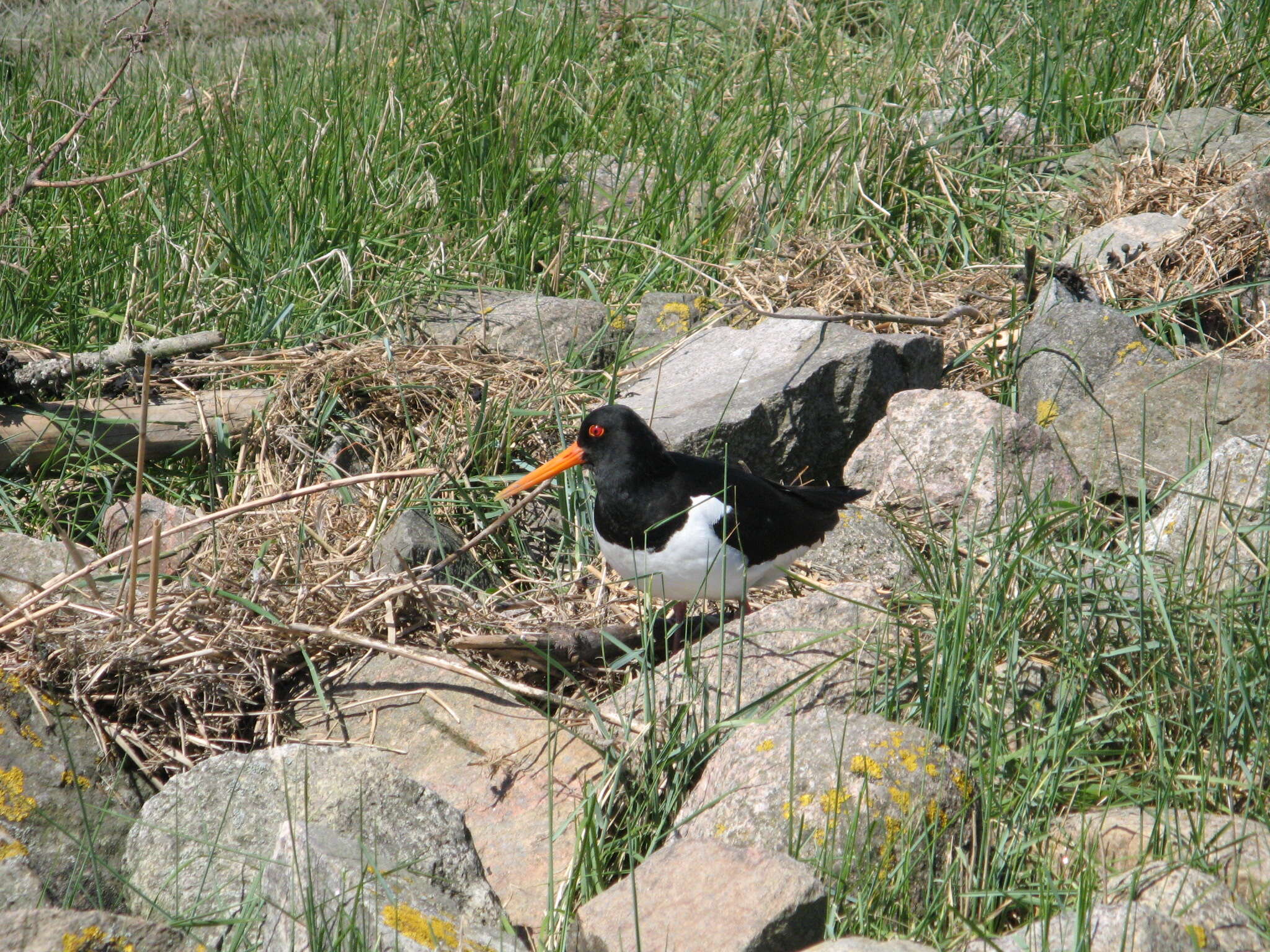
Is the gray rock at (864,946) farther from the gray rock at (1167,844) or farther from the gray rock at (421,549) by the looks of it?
the gray rock at (421,549)

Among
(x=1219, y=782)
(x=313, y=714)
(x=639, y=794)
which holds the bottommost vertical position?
(x=313, y=714)

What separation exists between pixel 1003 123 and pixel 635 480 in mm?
3253

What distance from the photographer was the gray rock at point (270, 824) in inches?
87.6

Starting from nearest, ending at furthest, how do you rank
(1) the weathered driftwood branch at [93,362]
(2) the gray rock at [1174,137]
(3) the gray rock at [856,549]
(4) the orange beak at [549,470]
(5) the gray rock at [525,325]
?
(4) the orange beak at [549,470] → (3) the gray rock at [856,549] → (1) the weathered driftwood branch at [93,362] → (5) the gray rock at [525,325] → (2) the gray rock at [1174,137]

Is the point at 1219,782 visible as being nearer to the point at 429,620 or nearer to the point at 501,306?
the point at 429,620

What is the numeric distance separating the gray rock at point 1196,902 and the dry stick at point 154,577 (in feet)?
6.71

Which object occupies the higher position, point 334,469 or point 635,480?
point 635,480

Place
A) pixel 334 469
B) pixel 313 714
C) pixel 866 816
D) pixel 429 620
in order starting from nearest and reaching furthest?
1. pixel 866 816
2. pixel 313 714
3. pixel 429 620
4. pixel 334 469

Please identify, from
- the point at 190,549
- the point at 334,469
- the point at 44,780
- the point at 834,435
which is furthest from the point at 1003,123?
the point at 44,780

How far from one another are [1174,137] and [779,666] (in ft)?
13.2

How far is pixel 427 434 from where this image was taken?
3.98 m

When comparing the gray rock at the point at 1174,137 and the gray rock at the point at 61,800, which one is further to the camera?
the gray rock at the point at 1174,137

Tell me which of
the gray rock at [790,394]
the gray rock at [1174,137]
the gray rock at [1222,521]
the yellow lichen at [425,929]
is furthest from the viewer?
Result: the gray rock at [1174,137]

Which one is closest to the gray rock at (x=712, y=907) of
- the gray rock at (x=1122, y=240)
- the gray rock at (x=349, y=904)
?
the gray rock at (x=349, y=904)
